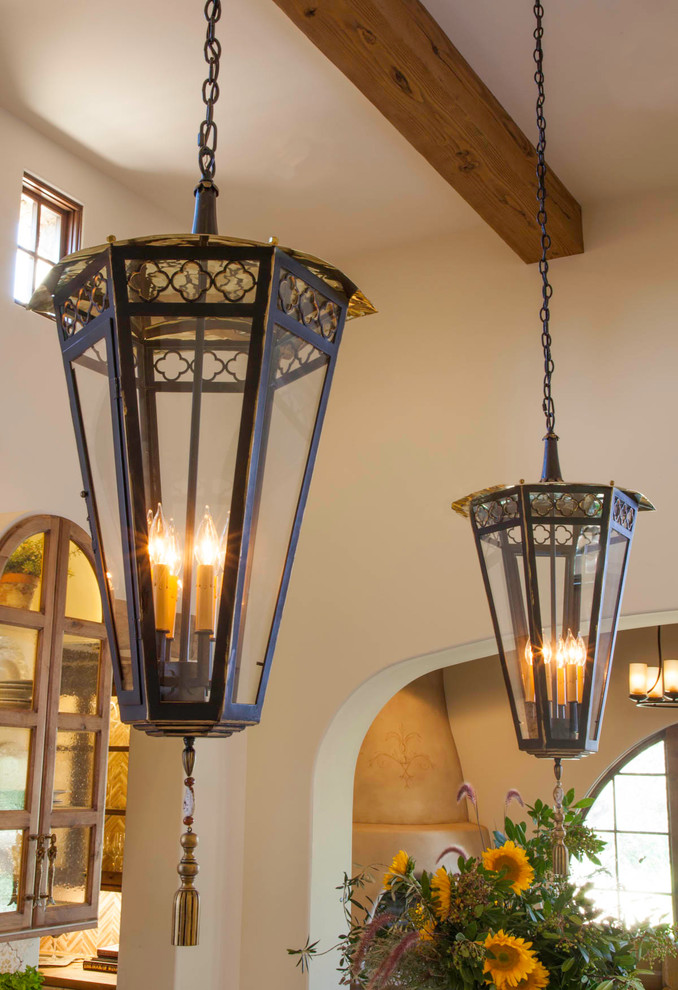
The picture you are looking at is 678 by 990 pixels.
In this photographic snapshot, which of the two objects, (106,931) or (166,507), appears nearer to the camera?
(166,507)

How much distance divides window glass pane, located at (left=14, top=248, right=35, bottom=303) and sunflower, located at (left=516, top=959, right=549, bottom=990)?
3.12 metres

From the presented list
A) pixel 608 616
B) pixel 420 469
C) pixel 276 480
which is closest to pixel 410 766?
pixel 420 469

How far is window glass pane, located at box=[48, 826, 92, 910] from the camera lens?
128 inches

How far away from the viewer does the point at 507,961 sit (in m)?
1.76

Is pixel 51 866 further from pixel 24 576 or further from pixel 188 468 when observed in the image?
pixel 188 468

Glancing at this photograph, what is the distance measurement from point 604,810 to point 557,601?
19.7 ft

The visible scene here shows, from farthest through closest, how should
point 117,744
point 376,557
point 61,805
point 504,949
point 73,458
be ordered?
point 117,744 → point 376,557 → point 73,458 → point 61,805 → point 504,949

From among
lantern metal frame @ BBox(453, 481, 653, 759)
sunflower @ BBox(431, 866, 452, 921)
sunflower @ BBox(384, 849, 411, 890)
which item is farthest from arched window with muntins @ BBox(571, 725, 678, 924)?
sunflower @ BBox(431, 866, 452, 921)

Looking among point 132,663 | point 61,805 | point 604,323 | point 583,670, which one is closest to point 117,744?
point 61,805

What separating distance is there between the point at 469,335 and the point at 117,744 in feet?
10.5

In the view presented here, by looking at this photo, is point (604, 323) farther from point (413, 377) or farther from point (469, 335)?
point (413, 377)

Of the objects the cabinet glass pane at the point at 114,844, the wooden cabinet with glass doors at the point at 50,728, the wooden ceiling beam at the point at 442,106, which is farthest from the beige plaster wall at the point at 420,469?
the wooden cabinet with glass doors at the point at 50,728

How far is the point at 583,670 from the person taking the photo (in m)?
2.18

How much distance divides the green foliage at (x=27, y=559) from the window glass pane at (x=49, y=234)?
135cm
